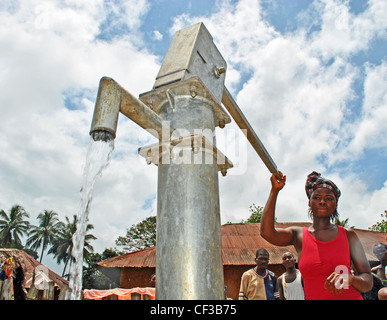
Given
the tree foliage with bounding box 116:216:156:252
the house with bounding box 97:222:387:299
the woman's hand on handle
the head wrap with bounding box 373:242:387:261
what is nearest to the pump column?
the woman's hand on handle

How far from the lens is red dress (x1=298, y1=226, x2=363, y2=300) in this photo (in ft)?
6.10

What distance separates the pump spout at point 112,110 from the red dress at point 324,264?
1.34m

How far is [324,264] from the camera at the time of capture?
1915 mm

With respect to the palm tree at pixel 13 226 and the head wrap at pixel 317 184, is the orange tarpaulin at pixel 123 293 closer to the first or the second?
the head wrap at pixel 317 184

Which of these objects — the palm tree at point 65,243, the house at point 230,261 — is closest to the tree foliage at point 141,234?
the palm tree at point 65,243

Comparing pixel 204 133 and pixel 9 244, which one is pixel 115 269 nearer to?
pixel 204 133

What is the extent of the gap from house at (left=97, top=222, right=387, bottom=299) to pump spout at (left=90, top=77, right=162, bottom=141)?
37.6ft

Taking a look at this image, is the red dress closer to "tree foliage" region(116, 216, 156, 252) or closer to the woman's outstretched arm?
the woman's outstretched arm

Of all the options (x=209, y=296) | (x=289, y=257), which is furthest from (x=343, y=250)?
(x=289, y=257)

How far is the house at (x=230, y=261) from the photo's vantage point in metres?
12.8

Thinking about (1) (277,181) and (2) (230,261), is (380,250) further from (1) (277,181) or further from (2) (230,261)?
(2) (230,261)

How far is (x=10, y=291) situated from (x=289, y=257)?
Result: 542cm

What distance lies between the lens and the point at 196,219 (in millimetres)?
1858

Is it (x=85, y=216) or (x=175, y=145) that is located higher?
(x=175, y=145)
